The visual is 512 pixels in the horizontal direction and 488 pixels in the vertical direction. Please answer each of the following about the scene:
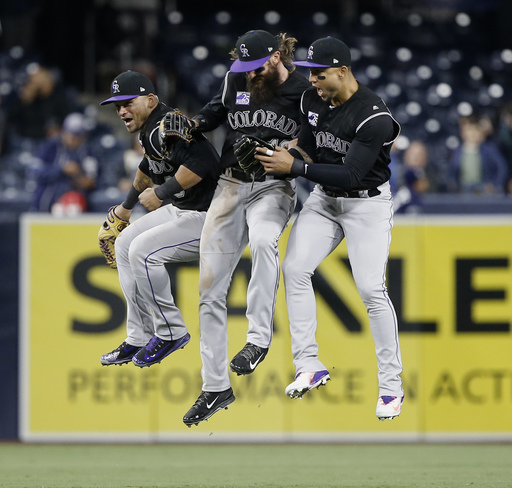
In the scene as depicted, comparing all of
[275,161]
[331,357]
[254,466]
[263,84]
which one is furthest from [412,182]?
[275,161]

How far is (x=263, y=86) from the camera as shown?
640 cm

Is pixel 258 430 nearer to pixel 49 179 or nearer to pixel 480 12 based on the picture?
pixel 49 179

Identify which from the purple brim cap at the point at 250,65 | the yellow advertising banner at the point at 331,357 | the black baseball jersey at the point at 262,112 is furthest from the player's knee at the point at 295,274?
the yellow advertising banner at the point at 331,357

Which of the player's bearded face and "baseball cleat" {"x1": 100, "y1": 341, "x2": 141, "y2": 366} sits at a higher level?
the player's bearded face

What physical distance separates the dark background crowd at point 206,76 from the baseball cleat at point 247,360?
14.3ft

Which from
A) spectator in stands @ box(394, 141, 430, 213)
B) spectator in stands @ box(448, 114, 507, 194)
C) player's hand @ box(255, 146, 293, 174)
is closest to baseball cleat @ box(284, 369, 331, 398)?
player's hand @ box(255, 146, 293, 174)

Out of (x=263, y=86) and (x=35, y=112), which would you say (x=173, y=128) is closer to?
(x=263, y=86)

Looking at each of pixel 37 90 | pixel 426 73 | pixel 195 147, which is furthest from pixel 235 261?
pixel 426 73

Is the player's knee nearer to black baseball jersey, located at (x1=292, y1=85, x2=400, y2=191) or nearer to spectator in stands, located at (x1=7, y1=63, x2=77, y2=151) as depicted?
black baseball jersey, located at (x1=292, y1=85, x2=400, y2=191)

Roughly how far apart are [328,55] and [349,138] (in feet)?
1.75

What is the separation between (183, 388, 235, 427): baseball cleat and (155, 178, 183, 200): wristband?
133 cm

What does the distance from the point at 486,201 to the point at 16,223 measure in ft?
15.5

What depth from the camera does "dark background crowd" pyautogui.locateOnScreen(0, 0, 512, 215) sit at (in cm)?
1133

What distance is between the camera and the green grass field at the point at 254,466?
25.9ft
